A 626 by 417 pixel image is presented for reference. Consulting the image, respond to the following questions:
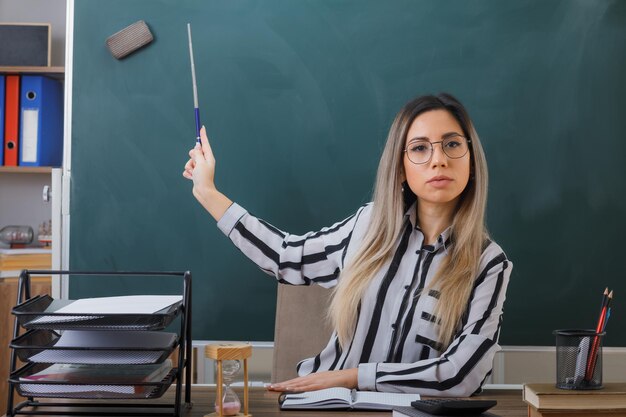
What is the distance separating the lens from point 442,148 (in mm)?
1642

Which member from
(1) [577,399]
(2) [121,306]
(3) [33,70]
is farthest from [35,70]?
(1) [577,399]

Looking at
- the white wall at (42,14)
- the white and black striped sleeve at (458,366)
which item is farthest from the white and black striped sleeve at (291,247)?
the white wall at (42,14)

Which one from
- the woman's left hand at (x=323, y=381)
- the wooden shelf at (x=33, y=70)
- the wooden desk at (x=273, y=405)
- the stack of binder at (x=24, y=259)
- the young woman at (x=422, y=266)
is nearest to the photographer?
the wooden desk at (x=273, y=405)

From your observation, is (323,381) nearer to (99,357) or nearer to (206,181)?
(99,357)

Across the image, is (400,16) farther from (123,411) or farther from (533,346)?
(123,411)

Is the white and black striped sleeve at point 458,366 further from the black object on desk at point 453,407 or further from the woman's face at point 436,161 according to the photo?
the black object on desk at point 453,407

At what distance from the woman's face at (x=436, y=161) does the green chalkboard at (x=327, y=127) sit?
75 cm

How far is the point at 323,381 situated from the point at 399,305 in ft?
0.92

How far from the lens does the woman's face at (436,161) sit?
160cm

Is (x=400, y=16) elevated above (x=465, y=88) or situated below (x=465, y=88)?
above

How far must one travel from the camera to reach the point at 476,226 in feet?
5.37

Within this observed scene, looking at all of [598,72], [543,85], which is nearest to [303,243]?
[543,85]

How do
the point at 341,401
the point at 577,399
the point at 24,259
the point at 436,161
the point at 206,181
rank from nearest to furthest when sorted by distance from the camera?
the point at 577,399
the point at 341,401
the point at 436,161
the point at 206,181
the point at 24,259

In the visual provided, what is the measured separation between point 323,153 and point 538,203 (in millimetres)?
669
